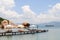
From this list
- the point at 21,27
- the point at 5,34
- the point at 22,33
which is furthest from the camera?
the point at 21,27

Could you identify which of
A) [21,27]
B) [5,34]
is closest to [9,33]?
[5,34]

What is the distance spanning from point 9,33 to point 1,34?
3678 millimetres

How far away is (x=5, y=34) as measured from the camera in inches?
2375

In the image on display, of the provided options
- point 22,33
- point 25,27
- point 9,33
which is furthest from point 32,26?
point 9,33

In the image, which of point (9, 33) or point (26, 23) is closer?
point (9, 33)

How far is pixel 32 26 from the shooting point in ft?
286

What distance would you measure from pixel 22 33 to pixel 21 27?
604 inches

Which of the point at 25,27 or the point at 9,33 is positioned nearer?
the point at 9,33

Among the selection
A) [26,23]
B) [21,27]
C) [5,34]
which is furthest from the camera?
[26,23]

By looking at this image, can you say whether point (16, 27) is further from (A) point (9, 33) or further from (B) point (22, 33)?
(A) point (9, 33)

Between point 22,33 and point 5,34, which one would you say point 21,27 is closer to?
point 22,33

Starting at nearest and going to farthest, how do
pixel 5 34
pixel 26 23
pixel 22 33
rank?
pixel 5 34 < pixel 22 33 < pixel 26 23

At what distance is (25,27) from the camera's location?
3435 inches

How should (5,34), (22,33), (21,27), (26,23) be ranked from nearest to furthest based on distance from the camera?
1. (5,34)
2. (22,33)
3. (21,27)
4. (26,23)
